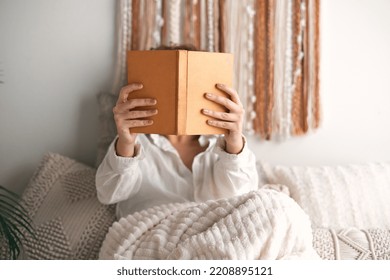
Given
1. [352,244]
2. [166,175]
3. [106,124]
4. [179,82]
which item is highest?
[179,82]

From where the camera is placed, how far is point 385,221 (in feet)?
4.50

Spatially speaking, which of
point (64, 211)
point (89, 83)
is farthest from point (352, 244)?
point (89, 83)

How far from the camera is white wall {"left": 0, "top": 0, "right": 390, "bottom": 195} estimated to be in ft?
4.98

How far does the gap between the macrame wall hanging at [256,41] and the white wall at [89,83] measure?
41 millimetres

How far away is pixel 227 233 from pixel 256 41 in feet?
2.26

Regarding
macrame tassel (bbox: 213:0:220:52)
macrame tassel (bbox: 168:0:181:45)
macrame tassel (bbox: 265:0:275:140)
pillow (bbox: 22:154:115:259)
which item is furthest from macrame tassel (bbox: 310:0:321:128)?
pillow (bbox: 22:154:115:259)

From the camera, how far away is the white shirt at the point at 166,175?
1.31m

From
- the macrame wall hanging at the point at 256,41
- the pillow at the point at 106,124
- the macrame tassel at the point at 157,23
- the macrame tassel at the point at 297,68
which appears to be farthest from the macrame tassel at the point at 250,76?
the pillow at the point at 106,124

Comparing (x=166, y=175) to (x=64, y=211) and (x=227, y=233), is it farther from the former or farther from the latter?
(x=227, y=233)

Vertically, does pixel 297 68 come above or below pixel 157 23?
below

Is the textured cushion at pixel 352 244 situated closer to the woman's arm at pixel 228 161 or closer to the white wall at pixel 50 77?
the woman's arm at pixel 228 161

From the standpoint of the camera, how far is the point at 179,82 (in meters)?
1.12
